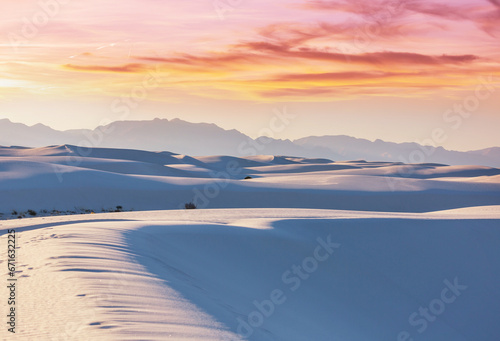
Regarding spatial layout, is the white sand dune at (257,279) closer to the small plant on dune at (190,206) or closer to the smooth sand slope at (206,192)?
the smooth sand slope at (206,192)

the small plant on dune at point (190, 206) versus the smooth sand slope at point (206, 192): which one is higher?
the smooth sand slope at point (206, 192)

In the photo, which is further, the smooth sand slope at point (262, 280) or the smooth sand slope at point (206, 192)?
the smooth sand slope at point (206, 192)

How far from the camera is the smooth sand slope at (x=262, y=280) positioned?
5.08m

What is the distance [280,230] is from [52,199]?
46.6 feet

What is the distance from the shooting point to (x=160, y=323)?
4.79 metres

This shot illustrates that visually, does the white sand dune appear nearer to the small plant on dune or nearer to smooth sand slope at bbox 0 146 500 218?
smooth sand slope at bbox 0 146 500 218

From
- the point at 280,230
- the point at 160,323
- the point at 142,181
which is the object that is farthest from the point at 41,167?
A: the point at 160,323

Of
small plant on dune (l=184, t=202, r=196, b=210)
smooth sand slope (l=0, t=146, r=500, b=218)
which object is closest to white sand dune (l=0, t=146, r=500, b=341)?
smooth sand slope (l=0, t=146, r=500, b=218)

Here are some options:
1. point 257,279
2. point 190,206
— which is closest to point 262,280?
point 257,279

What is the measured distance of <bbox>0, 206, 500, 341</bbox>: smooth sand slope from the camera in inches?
200

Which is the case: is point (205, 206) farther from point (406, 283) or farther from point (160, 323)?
point (160, 323)

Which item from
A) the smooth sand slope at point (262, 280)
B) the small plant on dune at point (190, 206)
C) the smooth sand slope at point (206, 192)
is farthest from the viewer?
the small plant on dune at point (190, 206)

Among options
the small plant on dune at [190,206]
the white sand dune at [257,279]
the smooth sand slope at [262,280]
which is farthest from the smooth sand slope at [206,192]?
the smooth sand slope at [262,280]

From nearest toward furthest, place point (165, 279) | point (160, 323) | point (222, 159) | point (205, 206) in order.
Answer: point (160, 323) → point (165, 279) → point (205, 206) → point (222, 159)
